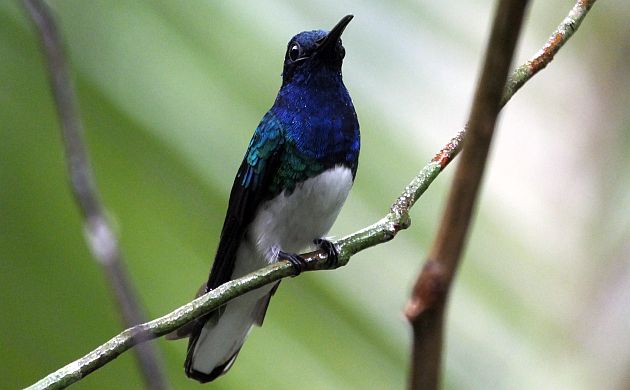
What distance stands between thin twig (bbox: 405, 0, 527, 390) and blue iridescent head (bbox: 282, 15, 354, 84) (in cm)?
215

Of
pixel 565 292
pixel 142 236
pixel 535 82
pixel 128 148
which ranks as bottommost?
pixel 142 236

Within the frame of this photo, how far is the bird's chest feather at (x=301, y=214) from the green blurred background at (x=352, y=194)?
133mm

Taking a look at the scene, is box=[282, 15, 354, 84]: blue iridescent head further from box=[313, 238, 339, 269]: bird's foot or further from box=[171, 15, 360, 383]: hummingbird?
box=[313, 238, 339, 269]: bird's foot

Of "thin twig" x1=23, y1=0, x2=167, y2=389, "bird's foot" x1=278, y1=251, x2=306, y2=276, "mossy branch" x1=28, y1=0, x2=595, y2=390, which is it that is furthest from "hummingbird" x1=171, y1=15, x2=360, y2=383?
"thin twig" x1=23, y1=0, x2=167, y2=389

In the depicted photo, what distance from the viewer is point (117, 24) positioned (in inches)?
87.2

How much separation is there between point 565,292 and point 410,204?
0.87m

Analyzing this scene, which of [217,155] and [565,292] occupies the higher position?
[565,292]

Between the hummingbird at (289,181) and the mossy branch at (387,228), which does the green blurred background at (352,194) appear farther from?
the mossy branch at (387,228)

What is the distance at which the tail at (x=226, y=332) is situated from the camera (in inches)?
87.0

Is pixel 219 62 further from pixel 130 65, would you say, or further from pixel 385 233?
pixel 385 233

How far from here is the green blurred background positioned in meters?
1.88

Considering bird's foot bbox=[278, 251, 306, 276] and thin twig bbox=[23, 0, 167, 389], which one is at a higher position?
thin twig bbox=[23, 0, 167, 389]

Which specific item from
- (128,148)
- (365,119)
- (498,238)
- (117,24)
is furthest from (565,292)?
(117,24)

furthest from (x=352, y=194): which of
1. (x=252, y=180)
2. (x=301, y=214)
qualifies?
(x=252, y=180)
